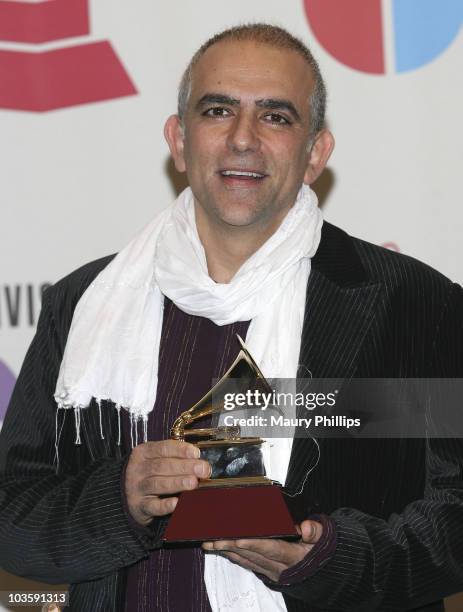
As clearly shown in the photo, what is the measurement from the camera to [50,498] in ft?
8.79

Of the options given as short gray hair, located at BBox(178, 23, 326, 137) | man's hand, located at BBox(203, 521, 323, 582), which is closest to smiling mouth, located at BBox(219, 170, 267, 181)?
short gray hair, located at BBox(178, 23, 326, 137)

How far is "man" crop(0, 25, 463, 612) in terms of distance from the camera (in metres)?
2.51

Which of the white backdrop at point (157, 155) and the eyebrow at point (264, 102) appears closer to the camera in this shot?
the eyebrow at point (264, 102)

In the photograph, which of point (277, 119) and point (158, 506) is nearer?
point (158, 506)

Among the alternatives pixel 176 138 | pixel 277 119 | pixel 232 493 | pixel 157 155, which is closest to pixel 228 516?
pixel 232 493

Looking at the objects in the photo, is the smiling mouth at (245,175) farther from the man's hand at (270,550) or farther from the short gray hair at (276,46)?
the man's hand at (270,550)

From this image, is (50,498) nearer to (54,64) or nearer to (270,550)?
(270,550)

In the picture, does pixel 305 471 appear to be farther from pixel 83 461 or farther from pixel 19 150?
pixel 19 150

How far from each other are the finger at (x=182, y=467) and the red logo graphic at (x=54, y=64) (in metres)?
1.82

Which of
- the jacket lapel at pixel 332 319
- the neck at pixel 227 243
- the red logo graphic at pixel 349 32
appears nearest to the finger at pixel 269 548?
the jacket lapel at pixel 332 319

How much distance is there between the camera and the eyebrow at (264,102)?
2.82 m

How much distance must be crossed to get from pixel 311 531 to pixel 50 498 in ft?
2.30

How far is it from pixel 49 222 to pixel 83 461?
1.16 m

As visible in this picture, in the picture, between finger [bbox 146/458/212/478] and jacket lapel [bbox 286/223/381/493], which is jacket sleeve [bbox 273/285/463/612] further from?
finger [bbox 146/458/212/478]
